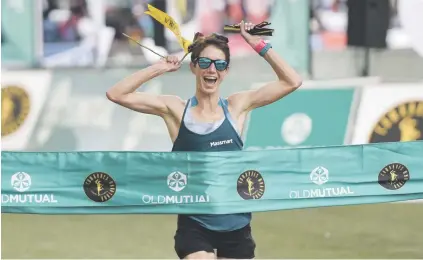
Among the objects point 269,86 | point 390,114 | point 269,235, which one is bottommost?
point 269,86

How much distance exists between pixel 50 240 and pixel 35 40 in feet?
10.2

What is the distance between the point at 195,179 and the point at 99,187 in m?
0.64

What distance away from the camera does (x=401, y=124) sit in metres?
11.5

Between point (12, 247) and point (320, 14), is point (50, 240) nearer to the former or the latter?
point (12, 247)

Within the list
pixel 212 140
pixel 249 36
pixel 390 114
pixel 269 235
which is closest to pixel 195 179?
pixel 212 140

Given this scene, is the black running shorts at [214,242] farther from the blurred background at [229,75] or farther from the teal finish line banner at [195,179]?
the blurred background at [229,75]

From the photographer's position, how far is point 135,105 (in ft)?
19.9

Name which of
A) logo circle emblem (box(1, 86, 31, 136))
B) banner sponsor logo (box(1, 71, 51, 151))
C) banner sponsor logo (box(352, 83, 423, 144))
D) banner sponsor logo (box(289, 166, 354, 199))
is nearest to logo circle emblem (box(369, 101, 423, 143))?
banner sponsor logo (box(352, 83, 423, 144))

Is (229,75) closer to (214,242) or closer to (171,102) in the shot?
(171,102)

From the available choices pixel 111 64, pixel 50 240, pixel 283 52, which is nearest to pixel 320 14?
pixel 283 52

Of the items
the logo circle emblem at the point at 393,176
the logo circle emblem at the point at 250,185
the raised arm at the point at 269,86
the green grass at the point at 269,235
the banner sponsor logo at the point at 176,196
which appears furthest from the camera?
the green grass at the point at 269,235

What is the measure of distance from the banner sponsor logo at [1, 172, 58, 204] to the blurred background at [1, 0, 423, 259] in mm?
4681

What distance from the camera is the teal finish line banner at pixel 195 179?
260 inches

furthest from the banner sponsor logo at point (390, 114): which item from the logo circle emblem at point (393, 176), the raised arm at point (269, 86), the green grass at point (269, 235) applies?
the raised arm at point (269, 86)
